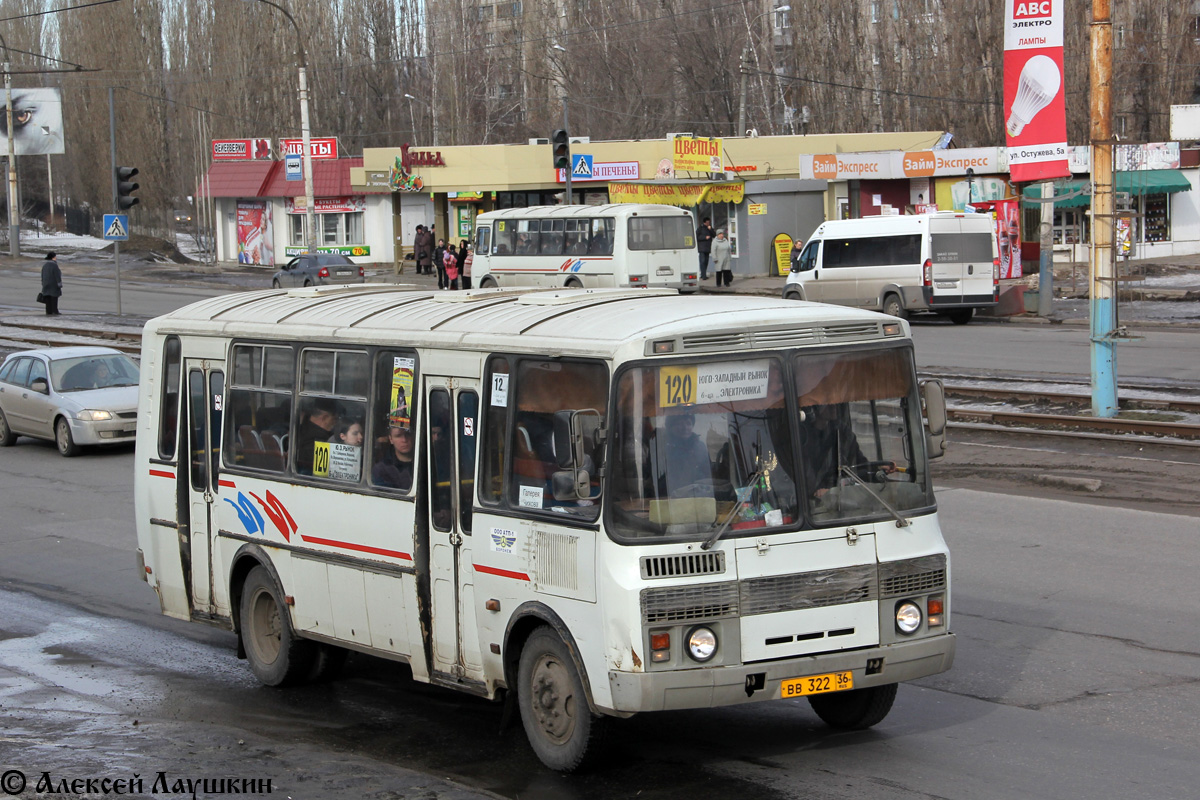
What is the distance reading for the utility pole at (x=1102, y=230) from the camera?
16.2m

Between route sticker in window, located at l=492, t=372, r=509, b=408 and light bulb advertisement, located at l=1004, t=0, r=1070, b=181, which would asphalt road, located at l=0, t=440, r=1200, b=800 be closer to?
route sticker in window, located at l=492, t=372, r=509, b=408

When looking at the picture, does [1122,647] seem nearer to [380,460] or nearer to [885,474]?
[885,474]

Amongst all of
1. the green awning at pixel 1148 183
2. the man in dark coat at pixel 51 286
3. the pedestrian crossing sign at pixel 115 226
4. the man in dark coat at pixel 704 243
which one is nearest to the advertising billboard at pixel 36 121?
the man in dark coat at pixel 51 286

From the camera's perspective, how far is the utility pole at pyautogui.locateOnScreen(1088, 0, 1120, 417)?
16.2m

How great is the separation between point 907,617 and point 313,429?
139 inches

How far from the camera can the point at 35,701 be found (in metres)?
7.93

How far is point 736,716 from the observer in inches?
279

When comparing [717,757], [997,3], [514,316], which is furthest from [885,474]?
[997,3]

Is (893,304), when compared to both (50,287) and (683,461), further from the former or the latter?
(683,461)

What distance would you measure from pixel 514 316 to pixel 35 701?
378cm

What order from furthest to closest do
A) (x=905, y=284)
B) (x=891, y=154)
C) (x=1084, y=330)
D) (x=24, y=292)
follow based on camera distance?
1. (x=24, y=292)
2. (x=891, y=154)
3. (x=905, y=284)
4. (x=1084, y=330)

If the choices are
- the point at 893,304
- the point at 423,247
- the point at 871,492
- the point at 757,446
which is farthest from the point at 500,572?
the point at 423,247

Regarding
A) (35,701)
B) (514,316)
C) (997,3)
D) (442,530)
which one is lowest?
(35,701)

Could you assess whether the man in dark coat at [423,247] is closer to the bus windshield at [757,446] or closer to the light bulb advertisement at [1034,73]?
the light bulb advertisement at [1034,73]
